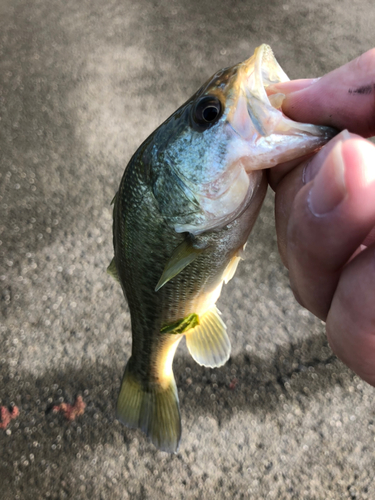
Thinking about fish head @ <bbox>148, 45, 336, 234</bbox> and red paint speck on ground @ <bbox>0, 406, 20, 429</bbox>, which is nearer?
fish head @ <bbox>148, 45, 336, 234</bbox>

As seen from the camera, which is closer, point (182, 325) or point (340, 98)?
point (340, 98)

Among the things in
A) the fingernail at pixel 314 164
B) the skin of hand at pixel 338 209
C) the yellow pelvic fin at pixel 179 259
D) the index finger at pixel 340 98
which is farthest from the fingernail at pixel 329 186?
the yellow pelvic fin at pixel 179 259

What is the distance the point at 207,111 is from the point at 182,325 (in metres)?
0.78

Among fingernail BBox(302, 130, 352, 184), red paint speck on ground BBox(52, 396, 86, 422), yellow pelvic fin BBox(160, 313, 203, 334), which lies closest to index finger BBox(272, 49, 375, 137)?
fingernail BBox(302, 130, 352, 184)

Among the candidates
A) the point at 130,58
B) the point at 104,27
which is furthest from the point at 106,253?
the point at 104,27

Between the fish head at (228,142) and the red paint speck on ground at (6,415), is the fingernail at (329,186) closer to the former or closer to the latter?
the fish head at (228,142)

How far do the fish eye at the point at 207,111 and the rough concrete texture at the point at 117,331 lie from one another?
1577mm

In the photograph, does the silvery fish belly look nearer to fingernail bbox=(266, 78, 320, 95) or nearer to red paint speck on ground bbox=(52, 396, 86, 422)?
fingernail bbox=(266, 78, 320, 95)

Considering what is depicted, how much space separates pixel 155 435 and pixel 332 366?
45.0 inches

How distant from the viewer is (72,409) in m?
2.14

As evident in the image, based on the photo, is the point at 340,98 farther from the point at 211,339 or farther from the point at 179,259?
the point at 211,339

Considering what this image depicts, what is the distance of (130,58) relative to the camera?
3.78m

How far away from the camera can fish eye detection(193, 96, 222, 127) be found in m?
1.02

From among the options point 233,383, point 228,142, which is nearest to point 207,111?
point 228,142
